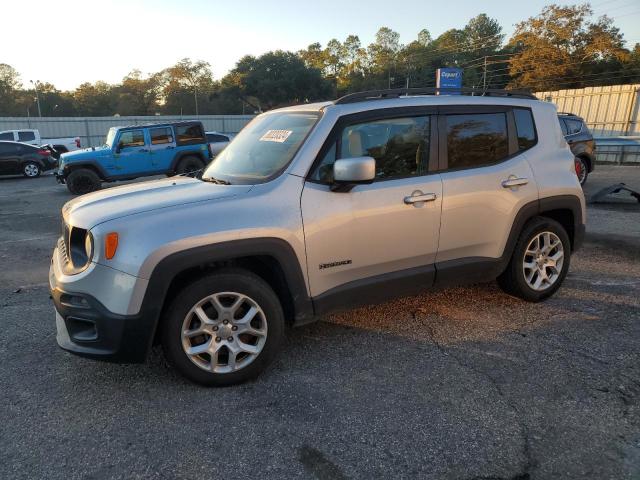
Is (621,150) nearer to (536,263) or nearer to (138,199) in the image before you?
(536,263)

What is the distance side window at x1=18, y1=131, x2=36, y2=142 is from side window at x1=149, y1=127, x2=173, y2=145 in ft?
44.2

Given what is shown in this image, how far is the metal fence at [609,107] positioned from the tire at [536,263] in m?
17.8

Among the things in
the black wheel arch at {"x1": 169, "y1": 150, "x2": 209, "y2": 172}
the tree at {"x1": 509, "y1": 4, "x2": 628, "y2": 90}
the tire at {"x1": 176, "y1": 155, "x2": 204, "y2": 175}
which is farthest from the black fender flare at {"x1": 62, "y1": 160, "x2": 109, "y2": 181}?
the tree at {"x1": 509, "y1": 4, "x2": 628, "y2": 90}

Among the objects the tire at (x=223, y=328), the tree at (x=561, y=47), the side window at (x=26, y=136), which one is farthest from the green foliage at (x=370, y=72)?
the tire at (x=223, y=328)

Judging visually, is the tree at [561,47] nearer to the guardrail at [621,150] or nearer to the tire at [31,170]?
the guardrail at [621,150]

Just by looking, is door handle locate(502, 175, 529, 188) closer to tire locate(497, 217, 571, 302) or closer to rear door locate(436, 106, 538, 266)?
rear door locate(436, 106, 538, 266)

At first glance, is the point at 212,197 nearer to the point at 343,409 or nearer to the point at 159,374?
the point at 159,374

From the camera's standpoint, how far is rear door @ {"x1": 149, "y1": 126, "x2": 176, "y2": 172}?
1345 cm

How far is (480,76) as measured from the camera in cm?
7444

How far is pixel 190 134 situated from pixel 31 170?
27.5ft

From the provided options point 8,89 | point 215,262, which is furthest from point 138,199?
point 8,89

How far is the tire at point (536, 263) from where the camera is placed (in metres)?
4.15

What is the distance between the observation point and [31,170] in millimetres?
18250

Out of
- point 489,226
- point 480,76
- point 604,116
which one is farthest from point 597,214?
point 480,76
